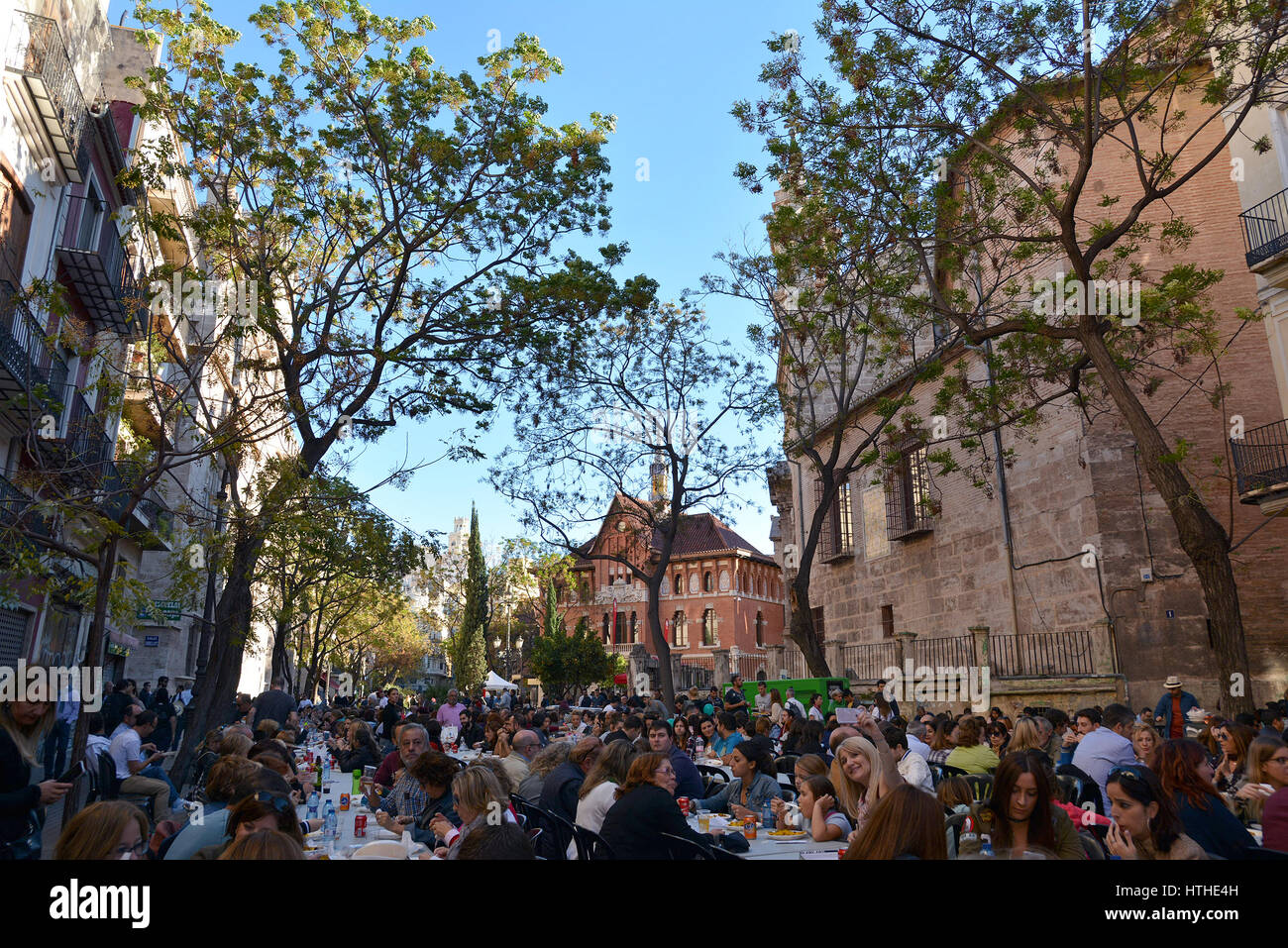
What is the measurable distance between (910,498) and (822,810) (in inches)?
737

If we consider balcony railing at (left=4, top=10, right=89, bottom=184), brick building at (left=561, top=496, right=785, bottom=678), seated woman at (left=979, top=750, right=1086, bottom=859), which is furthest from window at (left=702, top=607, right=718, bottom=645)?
seated woman at (left=979, top=750, right=1086, bottom=859)

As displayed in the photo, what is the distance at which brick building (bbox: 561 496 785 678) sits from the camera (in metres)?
54.3

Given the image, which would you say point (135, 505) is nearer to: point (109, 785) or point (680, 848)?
point (109, 785)

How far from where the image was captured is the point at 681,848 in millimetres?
5082

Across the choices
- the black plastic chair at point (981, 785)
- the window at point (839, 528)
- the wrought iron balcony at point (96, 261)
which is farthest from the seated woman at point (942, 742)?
the window at point (839, 528)

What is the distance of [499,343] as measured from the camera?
44.2ft

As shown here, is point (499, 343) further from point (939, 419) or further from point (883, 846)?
point (939, 419)

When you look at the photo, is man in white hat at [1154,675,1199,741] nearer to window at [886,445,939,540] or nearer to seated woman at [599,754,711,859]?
seated woman at [599,754,711,859]

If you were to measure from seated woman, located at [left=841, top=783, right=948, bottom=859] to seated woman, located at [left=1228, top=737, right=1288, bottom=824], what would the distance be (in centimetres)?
356

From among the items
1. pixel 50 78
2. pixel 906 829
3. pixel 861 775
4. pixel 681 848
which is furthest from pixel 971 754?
pixel 50 78

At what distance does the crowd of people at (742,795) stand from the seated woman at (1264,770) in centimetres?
1

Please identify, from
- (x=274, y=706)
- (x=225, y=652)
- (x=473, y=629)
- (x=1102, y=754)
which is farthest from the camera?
(x=473, y=629)

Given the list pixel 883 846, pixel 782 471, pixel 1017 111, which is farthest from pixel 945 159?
pixel 782 471
